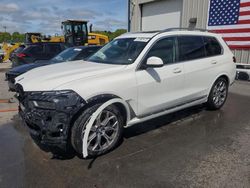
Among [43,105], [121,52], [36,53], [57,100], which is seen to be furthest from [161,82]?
[36,53]

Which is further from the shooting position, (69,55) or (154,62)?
(69,55)

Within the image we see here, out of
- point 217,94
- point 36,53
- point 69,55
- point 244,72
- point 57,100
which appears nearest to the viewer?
point 57,100

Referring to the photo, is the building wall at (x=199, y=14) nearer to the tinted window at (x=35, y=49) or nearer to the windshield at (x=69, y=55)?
the windshield at (x=69, y=55)

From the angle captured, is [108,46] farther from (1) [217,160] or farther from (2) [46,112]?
(1) [217,160]

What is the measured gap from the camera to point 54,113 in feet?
10.3

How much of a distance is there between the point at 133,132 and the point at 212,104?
2.24 m

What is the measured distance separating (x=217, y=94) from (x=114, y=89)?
3.19 m

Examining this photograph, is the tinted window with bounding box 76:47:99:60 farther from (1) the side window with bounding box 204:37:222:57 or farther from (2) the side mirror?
(2) the side mirror

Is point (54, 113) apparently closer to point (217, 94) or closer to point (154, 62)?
point (154, 62)

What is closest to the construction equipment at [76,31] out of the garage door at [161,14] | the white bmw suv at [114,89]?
the garage door at [161,14]

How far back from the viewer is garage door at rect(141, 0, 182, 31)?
42.8 feet

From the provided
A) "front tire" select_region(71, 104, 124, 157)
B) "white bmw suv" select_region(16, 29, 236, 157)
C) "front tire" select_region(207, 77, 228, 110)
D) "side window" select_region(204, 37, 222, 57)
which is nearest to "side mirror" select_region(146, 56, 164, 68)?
"white bmw suv" select_region(16, 29, 236, 157)

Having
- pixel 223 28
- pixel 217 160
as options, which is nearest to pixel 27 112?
pixel 217 160

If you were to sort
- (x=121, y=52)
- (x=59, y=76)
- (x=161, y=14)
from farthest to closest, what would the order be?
(x=161, y=14) → (x=121, y=52) → (x=59, y=76)
